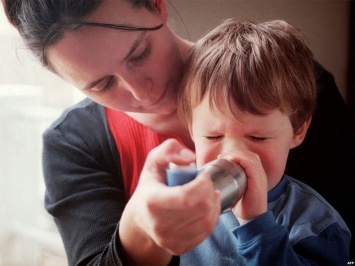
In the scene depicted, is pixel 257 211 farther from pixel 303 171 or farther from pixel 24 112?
pixel 24 112

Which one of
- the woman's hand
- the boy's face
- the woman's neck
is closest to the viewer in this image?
the woman's hand

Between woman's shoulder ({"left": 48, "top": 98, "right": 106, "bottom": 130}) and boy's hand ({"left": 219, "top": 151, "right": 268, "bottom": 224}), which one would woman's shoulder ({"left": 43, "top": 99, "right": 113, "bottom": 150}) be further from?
boy's hand ({"left": 219, "top": 151, "right": 268, "bottom": 224})

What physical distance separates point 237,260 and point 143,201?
6.5 inches

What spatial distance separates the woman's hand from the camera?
0.25 meters

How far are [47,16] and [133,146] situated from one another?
16 centimetres

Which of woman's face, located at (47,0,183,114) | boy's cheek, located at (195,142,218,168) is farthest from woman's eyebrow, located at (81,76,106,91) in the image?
boy's cheek, located at (195,142,218,168)

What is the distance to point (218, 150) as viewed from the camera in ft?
1.24

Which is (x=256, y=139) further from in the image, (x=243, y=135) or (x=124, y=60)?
(x=124, y=60)

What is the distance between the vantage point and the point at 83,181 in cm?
48

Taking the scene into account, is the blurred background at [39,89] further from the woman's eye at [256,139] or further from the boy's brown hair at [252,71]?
the woman's eye at [256,139]

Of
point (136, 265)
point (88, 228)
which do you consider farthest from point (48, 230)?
point (136, 265)

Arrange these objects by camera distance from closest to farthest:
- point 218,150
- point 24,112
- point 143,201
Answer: point 143,201, point 218,150, point 24,112

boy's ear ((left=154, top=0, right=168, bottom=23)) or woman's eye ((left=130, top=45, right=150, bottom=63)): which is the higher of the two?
boy's ear ((left=154, top=0, right=168, bottom=23))

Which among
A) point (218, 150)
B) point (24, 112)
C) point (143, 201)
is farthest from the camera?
point (24, 112)
